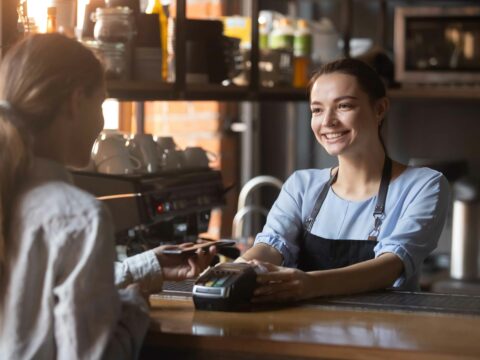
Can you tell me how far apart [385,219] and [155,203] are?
25.4 inches

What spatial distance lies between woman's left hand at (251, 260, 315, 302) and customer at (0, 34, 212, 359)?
0.37 metres

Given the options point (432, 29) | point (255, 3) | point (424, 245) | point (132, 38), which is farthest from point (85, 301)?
point (432, 29)

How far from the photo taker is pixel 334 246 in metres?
2.44

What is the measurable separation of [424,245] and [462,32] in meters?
2.31

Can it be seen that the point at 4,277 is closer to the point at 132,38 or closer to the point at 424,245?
the point at 424,245

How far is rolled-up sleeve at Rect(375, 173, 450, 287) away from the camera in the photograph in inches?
90.4

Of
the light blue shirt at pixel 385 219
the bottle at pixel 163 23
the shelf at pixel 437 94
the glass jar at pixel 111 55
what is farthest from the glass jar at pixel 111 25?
the shelf at pixel 437 94

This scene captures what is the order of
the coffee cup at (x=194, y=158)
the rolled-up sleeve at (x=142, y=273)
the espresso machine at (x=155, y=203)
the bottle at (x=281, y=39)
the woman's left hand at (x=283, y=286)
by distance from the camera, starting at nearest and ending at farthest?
the rolled-up sleeve at (x=142, y=273), the woman's left hand at (x=283, y=286), the espresso machine at (x=155, y=203), the coffee cup at (x=194, y=158), the bottle at (x=281, y=39)

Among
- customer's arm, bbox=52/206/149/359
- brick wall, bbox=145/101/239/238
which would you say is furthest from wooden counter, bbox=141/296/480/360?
brick wall, bbox=145/101/239/238

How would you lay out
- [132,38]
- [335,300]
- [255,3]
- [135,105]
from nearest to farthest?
[335,300] → [132,38] → [255,3] → [135,105]

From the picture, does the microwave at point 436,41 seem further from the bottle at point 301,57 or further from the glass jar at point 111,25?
the glass jar at point 111,25

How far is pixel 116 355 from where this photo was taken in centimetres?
155

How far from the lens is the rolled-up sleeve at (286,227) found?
247 cm

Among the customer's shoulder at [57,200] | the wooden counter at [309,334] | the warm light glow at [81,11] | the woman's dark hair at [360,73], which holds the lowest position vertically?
the wooden counter at [309,334]
